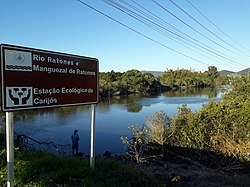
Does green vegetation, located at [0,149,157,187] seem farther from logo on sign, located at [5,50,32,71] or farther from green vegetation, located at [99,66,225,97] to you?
green vegetation, located at [99,66,225,97]

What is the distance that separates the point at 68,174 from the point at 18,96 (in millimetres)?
1296

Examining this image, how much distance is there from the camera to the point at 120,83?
187 feet

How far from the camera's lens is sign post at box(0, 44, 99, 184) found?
284 centimetres

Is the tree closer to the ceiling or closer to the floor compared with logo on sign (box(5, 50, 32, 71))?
closer to the floor

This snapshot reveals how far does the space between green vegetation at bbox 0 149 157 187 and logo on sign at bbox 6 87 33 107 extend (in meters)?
1.04

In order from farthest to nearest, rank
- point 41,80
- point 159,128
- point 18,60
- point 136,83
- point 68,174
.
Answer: point 136,83
point 159,128
point 68,174
point 41,80
point 18,60

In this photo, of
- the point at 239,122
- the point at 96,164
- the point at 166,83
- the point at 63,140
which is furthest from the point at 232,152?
the point at 166,83

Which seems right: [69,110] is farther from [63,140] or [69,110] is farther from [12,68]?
[12,68]

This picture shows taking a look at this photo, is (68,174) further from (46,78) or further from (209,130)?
(209,130)

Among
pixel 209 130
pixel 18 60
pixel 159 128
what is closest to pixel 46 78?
pixel 18 60

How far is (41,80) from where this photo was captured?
3229 mm

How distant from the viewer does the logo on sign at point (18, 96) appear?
2.84 metres

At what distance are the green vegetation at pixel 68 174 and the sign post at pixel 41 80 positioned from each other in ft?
0.99

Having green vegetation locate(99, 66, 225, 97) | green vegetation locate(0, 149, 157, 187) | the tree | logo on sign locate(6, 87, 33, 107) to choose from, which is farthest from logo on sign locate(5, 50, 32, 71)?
green vegetation locate(99, 66, 225, 97)
